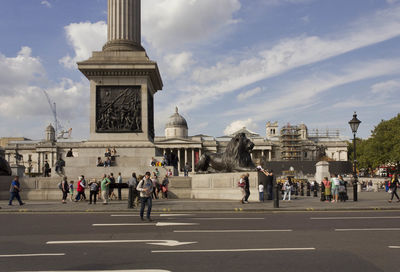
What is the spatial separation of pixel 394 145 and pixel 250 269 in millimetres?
75371

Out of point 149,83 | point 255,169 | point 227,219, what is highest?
point 149,83

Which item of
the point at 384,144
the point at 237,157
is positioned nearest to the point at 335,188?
the point at 237,157

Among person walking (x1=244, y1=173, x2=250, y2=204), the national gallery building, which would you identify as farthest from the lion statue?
the national gallery building

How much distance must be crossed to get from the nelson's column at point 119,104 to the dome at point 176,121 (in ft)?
413

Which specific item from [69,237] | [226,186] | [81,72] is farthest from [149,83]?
[69,237]

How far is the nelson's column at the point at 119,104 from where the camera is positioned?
89.5 feet

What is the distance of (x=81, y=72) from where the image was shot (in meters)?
27.7

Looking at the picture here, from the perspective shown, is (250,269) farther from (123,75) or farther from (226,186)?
(123,75)

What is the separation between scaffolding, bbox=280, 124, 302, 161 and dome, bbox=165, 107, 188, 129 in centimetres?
3612

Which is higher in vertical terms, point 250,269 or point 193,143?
point 193,143

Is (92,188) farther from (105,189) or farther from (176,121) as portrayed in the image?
(176,121)

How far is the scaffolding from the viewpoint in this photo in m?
142

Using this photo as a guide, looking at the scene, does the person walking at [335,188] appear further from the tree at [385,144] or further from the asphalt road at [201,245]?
the tree at [385,144]

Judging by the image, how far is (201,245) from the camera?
9.60 metres
